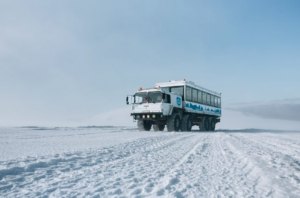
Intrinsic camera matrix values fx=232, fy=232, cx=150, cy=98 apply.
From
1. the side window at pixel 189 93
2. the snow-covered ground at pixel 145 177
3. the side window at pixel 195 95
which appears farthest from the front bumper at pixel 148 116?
the snow-covered ground at pixel 145 177

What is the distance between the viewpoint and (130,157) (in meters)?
4.55

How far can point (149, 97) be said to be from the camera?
A: 15.0 metres

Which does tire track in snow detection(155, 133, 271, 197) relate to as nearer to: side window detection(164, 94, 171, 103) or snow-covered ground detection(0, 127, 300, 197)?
snow-covered ground detection(0, 127, 300, 197)

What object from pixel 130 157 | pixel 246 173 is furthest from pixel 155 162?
pixel 246 173

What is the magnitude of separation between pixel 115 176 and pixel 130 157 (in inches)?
56.2

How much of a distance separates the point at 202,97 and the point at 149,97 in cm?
654

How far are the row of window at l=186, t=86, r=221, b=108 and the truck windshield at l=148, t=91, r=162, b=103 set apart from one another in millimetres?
3170

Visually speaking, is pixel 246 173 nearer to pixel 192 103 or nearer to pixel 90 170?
pixel 90 170

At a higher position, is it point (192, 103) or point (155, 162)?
point (192, 103)

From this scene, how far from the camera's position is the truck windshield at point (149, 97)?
14711 mm

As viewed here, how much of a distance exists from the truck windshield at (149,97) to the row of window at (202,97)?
125 inches

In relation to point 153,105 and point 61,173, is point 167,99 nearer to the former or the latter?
point 153,105

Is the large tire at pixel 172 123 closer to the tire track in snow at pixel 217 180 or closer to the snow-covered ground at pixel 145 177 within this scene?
the snow-covered ground at pixel 145 177

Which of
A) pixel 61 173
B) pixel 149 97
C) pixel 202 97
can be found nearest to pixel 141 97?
pixel 149 97
